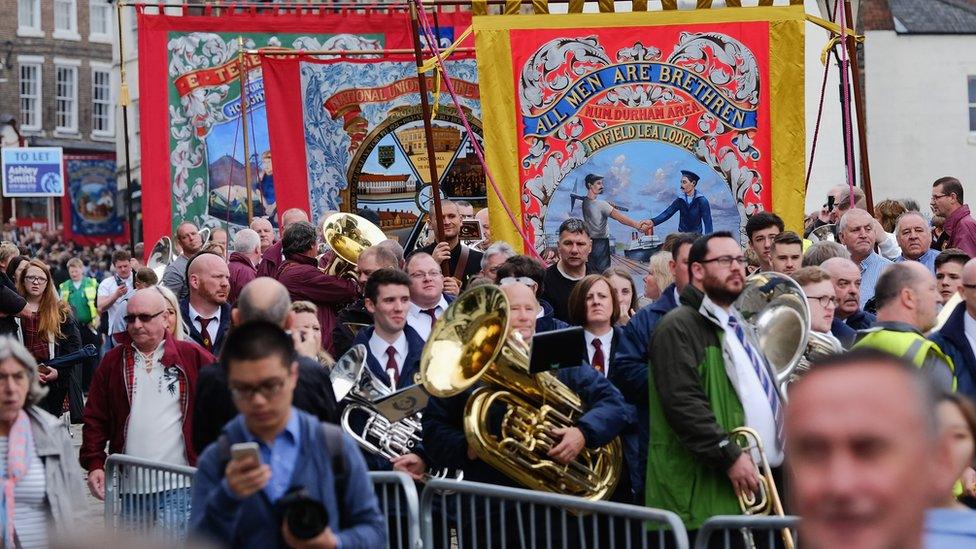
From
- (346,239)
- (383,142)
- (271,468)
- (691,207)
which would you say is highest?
(383,142)

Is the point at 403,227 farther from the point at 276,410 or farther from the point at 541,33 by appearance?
the point at 276,410

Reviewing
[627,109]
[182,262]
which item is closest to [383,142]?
[182,262]

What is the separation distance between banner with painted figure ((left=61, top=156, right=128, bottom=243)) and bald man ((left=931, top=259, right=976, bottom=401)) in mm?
49161

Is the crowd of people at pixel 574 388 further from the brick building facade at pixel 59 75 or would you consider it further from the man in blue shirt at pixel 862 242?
the brick building facade at pixel 59 75

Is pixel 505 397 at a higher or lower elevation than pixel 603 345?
lower

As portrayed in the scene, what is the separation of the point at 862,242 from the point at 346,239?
3.86 metres

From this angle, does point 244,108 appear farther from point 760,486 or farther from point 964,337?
point 760,486

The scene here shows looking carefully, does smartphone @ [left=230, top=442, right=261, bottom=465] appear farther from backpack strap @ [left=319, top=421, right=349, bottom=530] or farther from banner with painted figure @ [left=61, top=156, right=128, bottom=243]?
banner with painted figure @ [left=61, top=156, right=128, bottom=243]

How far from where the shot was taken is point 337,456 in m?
4.16

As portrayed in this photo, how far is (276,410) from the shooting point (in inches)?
160

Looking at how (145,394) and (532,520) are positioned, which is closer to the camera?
(532,520)

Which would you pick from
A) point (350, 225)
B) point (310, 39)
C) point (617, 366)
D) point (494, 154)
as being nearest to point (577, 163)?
point (494, 154)

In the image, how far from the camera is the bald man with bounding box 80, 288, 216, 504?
7.66 metres

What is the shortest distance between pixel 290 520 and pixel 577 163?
807 cm
